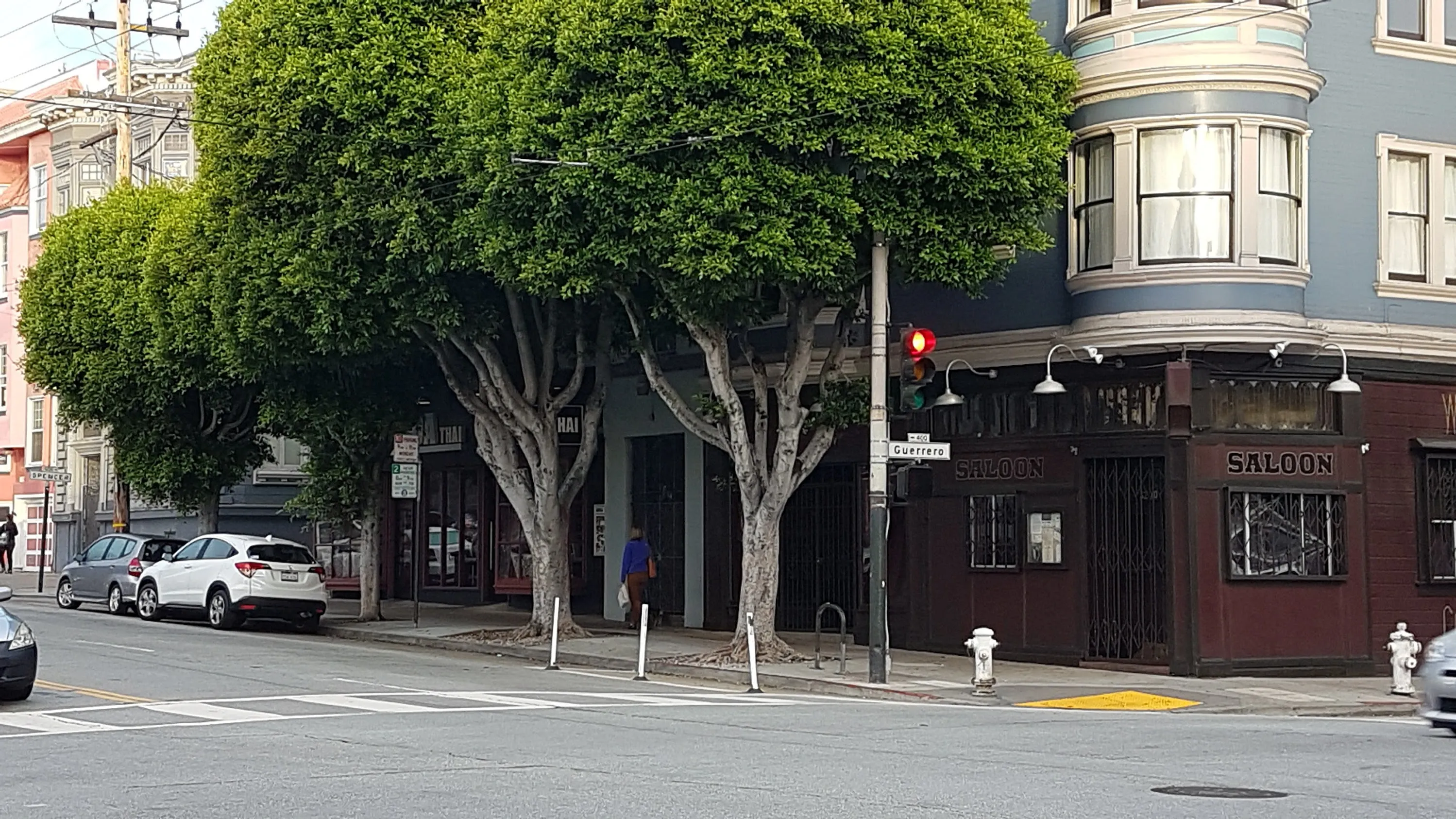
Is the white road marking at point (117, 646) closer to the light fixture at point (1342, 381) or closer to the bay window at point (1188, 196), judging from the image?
the bay window at point (1188, 196)

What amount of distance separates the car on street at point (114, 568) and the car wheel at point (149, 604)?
0.46m

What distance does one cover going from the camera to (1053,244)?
2448 centimetres

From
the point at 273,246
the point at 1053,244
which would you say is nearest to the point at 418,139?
the point at 273,246

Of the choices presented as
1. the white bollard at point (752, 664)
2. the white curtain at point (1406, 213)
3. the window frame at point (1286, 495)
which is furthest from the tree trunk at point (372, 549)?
the white curtain at point (1406, 213)

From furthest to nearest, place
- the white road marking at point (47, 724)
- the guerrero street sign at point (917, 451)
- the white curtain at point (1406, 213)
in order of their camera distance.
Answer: the white curtain at point (1406, 213), the guerrero street sign at point (917, 451), the white road marking at point (47, 724)

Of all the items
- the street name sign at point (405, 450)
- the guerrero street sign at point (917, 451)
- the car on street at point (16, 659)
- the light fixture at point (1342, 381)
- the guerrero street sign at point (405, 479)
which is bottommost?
the car on street at point (16, 659)

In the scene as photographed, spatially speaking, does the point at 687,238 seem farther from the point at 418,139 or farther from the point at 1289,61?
the point at 1289,61

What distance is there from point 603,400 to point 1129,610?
8805 millimetres

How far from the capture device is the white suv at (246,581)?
3048 centimetres

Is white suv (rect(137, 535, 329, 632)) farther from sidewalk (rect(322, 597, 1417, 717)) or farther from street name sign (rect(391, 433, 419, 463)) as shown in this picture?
street name sign (rect(391, 433, 419, 463))

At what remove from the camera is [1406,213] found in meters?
25.2

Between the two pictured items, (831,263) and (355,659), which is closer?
(831,263)

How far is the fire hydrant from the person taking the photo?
20797mm

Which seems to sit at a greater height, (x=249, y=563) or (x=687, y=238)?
(x=687, y=238)
